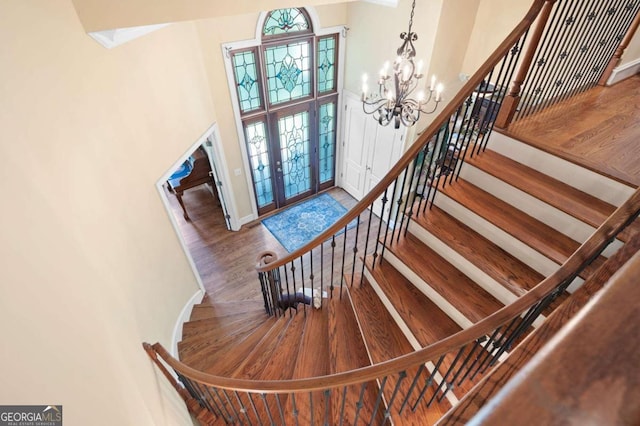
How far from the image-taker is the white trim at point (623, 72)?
10.2 feet

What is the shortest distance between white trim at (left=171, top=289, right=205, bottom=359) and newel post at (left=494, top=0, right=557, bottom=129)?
3.50m

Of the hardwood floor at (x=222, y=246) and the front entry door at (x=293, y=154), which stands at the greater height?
the front entry door at (x=293, y=154)

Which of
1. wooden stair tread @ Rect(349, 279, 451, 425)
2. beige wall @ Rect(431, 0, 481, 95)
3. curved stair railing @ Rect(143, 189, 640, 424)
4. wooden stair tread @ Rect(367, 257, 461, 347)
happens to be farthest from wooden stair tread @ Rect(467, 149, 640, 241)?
beige wall @ Rect(431, 0, 481, 95)

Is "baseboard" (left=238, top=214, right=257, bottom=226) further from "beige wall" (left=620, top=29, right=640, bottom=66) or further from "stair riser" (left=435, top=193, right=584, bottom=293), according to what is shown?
"beige wall" (left=620, top=29, right=640, bottom=66)

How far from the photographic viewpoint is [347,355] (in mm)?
2215

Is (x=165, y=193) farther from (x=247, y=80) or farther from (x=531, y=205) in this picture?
(x=531, y=205)

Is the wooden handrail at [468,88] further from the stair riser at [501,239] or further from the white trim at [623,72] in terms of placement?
the white trim at [623,72]

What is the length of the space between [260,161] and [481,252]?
4021 millimetres

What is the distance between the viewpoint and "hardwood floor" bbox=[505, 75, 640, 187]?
2059 mm

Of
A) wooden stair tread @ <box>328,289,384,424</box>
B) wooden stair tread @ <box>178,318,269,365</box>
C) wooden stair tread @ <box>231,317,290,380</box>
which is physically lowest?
wooden stair tread @ <box>178,318,269,365</box>

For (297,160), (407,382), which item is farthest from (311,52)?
(407,382)

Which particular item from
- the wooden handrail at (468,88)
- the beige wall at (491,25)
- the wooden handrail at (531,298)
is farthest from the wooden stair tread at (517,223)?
the beige wall at (491,25)

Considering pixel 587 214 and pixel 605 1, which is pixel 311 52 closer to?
pixel 605 1

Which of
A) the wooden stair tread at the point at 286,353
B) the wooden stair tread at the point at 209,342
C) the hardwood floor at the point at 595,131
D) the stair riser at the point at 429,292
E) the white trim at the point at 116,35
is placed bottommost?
the wooden stair tread at the point at 209,342
